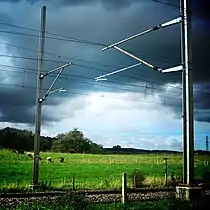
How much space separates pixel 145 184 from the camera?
83.1 ft

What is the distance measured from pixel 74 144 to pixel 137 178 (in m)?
37.8

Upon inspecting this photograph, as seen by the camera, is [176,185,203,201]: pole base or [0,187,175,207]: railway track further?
[0,187,175,207]: railway track

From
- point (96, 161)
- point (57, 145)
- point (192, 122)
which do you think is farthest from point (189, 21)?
point (57, 145)

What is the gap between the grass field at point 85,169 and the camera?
1001 inches

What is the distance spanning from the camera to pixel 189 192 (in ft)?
45.0

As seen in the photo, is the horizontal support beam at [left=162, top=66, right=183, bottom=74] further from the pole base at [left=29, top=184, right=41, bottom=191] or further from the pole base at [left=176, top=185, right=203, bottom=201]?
the pole base at [left=29, top=184, right=41, bottom=191]

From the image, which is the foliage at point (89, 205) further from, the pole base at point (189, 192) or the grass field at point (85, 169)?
the grass field at point (85, 169)

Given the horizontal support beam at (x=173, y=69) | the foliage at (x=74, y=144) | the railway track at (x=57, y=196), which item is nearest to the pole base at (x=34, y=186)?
the railway track at (x=57, y=196)

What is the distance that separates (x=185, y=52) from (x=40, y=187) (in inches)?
445

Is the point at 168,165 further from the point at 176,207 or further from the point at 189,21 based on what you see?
the point at 176,207

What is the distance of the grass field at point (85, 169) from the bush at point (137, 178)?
1.55 feet

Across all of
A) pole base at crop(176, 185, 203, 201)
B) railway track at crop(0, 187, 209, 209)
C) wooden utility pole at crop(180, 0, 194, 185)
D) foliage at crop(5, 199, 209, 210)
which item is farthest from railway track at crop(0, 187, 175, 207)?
foliage at crop(5, 199, 209, 210)

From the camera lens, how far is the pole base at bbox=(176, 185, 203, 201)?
13.6m

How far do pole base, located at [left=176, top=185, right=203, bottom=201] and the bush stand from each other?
1018 cm
